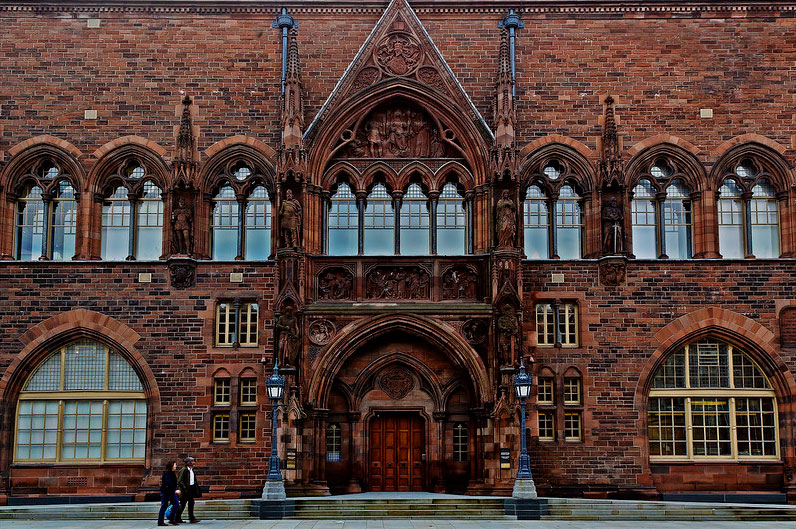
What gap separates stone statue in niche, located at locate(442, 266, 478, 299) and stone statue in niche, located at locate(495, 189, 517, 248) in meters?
1.48

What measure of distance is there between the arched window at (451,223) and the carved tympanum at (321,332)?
3978 mm

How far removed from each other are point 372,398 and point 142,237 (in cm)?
829

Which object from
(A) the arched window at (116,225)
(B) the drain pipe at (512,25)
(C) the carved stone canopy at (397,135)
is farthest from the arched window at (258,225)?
(B) the drain pipe at (512,25)

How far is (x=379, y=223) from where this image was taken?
98.7 feet

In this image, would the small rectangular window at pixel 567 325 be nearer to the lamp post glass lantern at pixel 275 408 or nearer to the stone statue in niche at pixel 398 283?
the stone statue in niche at pixel 398 283

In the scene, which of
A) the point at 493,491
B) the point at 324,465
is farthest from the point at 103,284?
the point at 493,491

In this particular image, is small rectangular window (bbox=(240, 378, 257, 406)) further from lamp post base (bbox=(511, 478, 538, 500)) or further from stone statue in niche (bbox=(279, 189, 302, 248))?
lamp post base (bbox=(511, 478, 538, 500))

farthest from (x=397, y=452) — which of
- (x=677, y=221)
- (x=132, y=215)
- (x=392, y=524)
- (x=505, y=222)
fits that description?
(x=677, y=221)

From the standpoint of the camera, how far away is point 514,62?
99.7ft

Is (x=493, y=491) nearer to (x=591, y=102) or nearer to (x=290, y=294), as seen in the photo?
(x=290, y=294)

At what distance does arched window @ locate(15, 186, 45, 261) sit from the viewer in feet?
98.5

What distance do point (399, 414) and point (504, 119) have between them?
8992 millimetres

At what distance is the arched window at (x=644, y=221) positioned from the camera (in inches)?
1183

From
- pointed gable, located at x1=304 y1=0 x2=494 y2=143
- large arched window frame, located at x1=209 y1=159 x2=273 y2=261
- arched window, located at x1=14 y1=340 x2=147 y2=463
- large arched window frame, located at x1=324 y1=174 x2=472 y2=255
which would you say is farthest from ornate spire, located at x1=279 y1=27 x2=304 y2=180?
arched window, located at x1=14 y1=340 x2=147 y2=463
